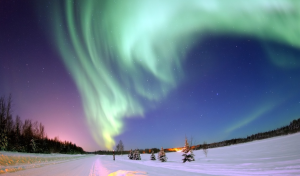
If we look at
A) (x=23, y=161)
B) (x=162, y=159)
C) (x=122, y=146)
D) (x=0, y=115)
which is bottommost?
(x=122, y=146)

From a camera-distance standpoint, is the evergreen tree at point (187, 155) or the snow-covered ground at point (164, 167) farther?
the evergreen tree at point (187, 155)

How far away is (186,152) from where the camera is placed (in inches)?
1113

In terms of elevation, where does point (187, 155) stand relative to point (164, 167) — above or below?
below

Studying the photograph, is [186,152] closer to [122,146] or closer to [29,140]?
[29,140]

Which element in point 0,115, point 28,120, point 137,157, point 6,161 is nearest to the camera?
point 6,161

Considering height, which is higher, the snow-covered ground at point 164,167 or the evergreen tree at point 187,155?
the snow-covered ground at point 164,167

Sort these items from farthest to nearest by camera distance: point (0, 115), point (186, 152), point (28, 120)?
point (28, 120) → point (0, 115) → point (186, 152)

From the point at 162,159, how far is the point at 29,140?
118ft

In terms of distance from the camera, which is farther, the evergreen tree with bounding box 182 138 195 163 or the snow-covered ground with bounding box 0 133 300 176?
the evergreen tree with bounding box 182 138 195 163

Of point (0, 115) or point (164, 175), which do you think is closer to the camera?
point (164, 175)

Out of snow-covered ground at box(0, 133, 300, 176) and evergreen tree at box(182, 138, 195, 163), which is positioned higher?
snow-covered ground at box(0, 133, 300, 176)

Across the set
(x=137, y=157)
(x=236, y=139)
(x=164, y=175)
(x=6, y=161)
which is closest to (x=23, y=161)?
(x=6, y=161)

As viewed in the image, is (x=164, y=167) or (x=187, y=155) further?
(x=187, y=155)

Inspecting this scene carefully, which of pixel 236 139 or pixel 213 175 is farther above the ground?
pixel 213 175
